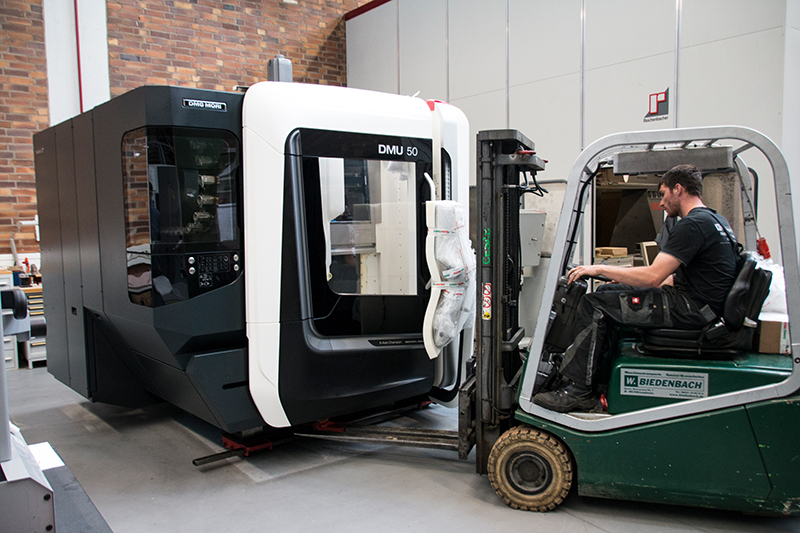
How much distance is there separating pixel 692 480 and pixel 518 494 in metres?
0.90

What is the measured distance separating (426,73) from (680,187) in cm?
612

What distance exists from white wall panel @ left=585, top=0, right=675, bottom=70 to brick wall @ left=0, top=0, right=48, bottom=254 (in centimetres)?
673

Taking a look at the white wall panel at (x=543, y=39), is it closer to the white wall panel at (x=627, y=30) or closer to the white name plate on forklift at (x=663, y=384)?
the white wall panel at (x=627, y=30)

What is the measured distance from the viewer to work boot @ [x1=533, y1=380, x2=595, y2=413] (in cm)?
313

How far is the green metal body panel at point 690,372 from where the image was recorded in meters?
2.78

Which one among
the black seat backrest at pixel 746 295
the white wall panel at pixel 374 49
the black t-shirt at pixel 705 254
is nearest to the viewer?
the black seat backrest at pixel 746 295

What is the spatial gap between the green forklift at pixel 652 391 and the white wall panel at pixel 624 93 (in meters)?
2.57

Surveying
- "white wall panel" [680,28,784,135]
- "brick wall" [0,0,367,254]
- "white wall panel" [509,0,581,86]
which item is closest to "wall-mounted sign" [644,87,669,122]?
"white wall panel" [680,28,784,135]

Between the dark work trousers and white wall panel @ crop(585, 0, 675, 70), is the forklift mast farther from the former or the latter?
white wall panel @ crop(585, 0, 675, 70)

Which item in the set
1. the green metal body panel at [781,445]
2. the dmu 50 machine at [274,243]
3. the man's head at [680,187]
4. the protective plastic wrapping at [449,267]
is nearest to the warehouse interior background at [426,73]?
the green metal body panel at [781,445]

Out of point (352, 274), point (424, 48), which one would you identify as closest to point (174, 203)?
point (352, 274)

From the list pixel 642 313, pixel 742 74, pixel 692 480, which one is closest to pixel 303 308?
pixel 642 313

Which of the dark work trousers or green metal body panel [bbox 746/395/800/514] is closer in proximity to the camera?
green metal body panel [bbox 746/395/800/514]

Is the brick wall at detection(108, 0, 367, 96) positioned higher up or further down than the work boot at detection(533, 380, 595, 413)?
higher up
